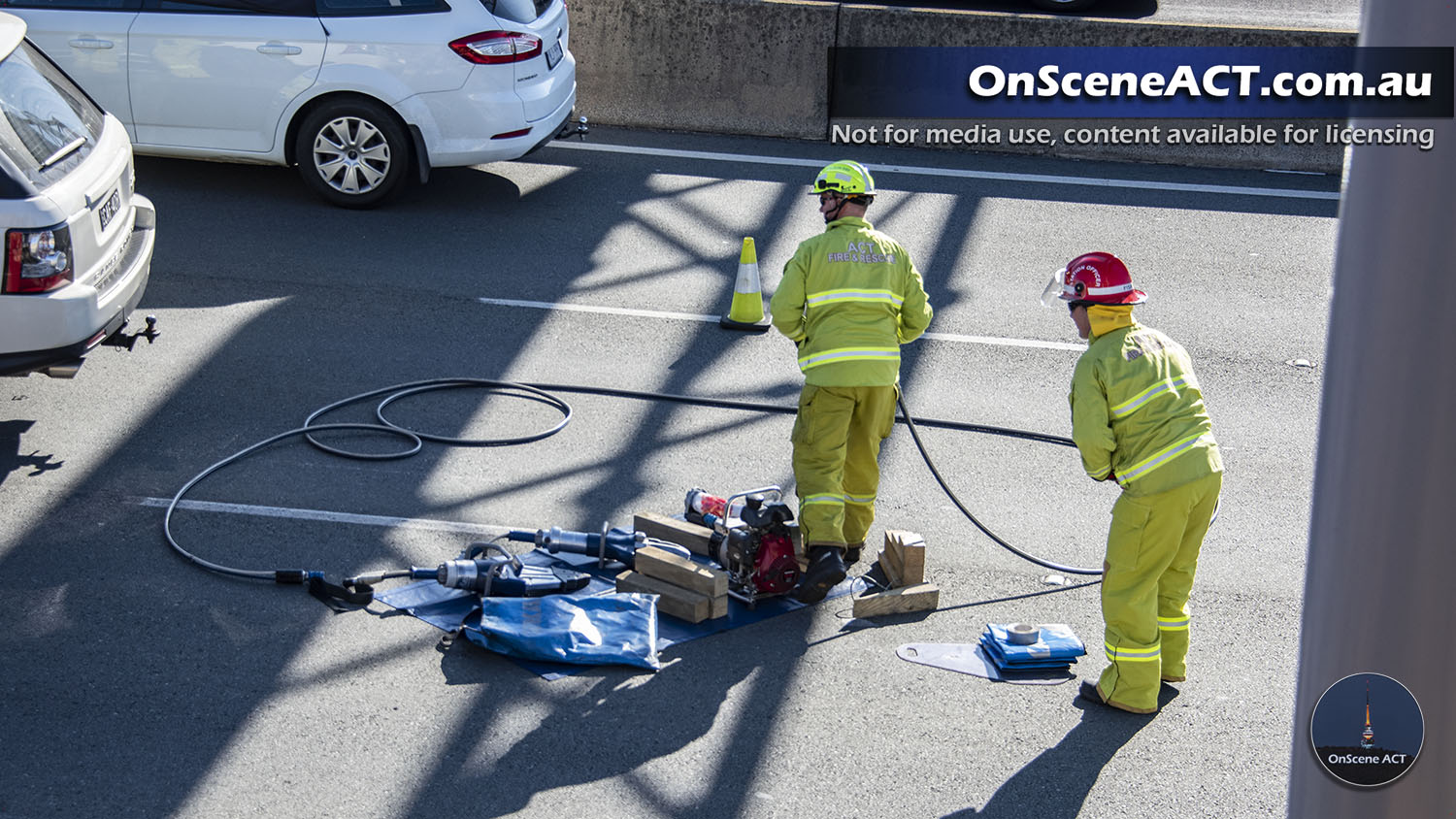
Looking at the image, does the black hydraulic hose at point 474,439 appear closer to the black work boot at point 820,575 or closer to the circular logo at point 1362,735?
the black work boot at point 820,575

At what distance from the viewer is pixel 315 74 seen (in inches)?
424

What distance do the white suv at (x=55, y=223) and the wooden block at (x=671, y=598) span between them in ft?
9.36

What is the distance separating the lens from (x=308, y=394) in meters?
8.26

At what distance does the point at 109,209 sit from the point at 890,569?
4.28 metres

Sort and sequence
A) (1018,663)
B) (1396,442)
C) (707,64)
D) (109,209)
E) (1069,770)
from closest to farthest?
(1396,442), (1069,770), (1018,663), (109,209), (707,64)

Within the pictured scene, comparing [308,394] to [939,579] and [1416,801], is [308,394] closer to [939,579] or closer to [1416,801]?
[939,579]

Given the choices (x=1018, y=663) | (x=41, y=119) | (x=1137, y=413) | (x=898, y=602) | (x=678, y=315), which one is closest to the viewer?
(x=1137, y=413)

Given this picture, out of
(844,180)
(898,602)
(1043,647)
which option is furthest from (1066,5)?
(1043,647)

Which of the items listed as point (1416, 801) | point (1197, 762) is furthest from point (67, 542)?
point (1416, 801)

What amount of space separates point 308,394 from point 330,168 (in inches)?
132

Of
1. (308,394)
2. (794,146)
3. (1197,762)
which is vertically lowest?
(1197,762)

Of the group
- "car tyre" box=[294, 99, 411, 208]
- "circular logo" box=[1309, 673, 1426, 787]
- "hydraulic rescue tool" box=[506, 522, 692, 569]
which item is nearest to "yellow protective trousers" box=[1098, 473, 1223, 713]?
"hydraulic rescue tool" box=[506, 522, 692, 569]

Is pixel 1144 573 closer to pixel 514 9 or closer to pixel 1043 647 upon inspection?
pixel 1043 647

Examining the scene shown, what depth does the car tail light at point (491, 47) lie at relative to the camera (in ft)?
35.1
